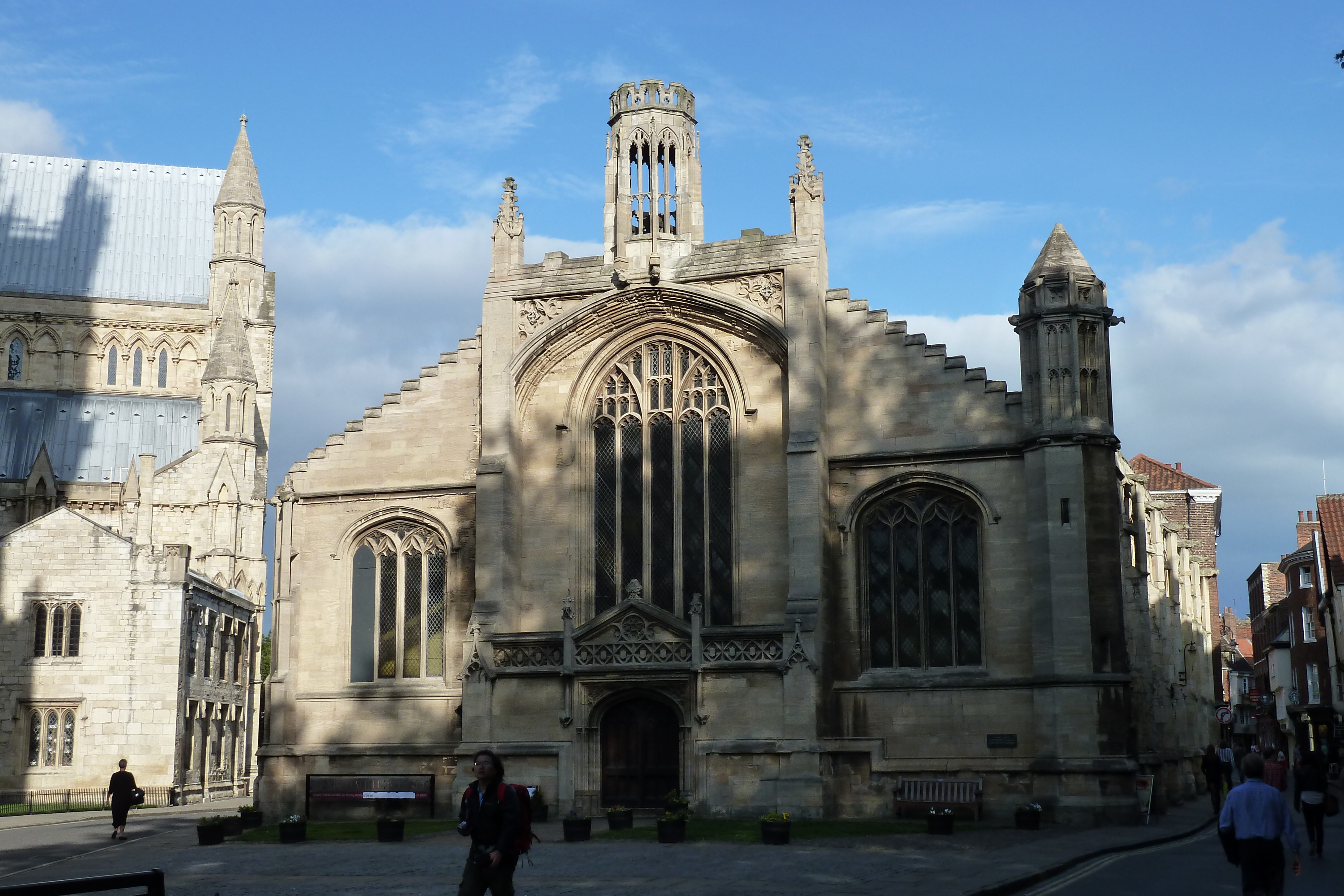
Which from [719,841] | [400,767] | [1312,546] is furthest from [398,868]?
[1312,546]

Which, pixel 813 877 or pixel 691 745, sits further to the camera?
pixel 691 745

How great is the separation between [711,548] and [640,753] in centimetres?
479

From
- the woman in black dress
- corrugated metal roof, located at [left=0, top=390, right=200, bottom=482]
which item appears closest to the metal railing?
the woman in black dress

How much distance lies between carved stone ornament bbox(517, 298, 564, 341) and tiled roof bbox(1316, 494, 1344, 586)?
37797 millimetres

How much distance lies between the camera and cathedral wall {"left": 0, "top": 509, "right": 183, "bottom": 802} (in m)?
45.7

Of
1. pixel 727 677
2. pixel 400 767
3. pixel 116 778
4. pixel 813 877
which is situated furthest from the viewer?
pixel 400 767

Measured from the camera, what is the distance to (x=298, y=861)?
73.3ft

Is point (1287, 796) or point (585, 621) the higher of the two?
point (585, 621)

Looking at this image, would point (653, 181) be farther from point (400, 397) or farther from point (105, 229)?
point (105, 229)

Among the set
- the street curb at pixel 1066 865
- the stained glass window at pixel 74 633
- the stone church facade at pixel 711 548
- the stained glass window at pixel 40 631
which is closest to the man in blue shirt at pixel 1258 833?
the street curb at pixel 1066 865

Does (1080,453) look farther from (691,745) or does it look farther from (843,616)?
(691,745)

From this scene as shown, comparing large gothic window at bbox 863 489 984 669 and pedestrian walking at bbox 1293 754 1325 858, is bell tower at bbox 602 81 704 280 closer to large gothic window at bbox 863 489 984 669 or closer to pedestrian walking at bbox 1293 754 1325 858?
large gothic window at bbox 863 489 984 669

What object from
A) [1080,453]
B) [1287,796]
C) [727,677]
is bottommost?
[1287,796]

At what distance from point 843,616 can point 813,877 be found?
1302 cm
